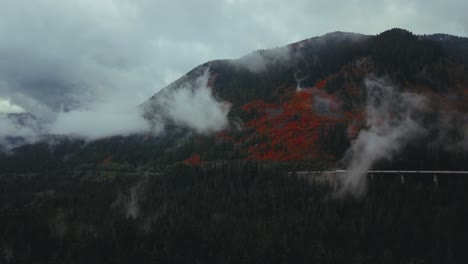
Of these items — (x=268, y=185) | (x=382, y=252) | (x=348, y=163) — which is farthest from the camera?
(x=348, y=163)

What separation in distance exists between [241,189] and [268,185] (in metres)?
9.95

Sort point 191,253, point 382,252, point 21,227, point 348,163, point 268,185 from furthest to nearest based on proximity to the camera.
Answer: point 348,163 < point 268,185 < point 21,227 < point 191,253 < point 382,252

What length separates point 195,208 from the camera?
424ft

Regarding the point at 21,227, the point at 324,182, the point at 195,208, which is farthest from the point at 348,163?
the point at 21,227

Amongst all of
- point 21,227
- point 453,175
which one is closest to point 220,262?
Result: point 21,227

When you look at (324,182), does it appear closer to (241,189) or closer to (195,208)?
(241,189)

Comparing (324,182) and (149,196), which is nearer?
(324,182)

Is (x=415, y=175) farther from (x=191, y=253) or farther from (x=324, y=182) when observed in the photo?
(x=191, y=253)

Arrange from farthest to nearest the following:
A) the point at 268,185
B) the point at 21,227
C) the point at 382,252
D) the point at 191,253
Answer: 1. the point at 268,185
2. the point at 21,227
3. the point at 191,253
4. the point at 382,252

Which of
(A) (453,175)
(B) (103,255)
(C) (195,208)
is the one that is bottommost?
(B) (103,255)

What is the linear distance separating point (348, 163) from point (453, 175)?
35464 millimetres

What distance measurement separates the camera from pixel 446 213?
101688 mm

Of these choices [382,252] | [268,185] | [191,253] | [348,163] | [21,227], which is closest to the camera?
[382,252]

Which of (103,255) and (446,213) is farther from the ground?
(446,213)
